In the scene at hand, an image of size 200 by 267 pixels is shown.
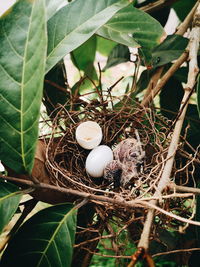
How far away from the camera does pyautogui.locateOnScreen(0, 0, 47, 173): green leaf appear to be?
1.50 feet

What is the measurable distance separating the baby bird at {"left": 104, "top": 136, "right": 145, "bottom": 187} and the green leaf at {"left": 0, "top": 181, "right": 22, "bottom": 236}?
287 millimetres

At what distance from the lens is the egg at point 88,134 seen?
32.8 inches

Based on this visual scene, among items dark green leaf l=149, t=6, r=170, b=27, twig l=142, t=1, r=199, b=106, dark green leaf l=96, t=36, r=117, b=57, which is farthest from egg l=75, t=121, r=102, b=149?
dark green leaf l=96, t=36, r=117, b=57

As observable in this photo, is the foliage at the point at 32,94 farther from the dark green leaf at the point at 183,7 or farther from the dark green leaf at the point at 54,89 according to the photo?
the dark green leaf at the point at 183,7

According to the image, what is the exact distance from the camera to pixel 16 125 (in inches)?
19.8

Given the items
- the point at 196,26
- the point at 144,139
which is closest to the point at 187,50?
the point at 196,26

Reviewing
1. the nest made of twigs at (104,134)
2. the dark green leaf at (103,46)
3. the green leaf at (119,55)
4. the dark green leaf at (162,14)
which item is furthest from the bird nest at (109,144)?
the dark green leaf at (103,46)

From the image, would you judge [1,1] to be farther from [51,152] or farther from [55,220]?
[55,220]

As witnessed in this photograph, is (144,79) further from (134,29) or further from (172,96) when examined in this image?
(134,29)

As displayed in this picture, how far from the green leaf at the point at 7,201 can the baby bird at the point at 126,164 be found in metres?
0.29

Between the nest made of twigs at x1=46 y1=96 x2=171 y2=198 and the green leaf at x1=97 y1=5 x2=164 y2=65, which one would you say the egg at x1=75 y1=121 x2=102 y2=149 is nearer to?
the nest made of twigs at x1=46 y1=96 x2=171 y2=198

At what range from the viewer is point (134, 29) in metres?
0.82

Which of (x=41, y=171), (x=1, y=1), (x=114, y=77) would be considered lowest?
(x=114, y=77)

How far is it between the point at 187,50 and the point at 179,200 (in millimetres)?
382
